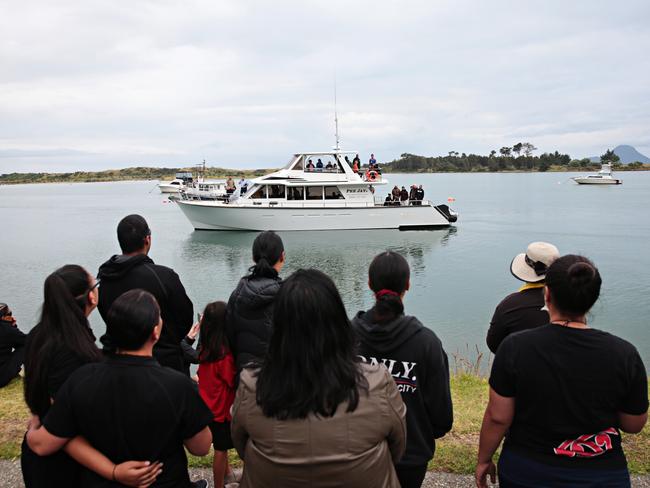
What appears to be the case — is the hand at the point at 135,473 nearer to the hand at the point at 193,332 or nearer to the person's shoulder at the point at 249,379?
the person's shoulder at the point at 249,379

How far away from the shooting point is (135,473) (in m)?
2.18

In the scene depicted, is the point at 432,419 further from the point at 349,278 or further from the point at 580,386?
the point at 349,278

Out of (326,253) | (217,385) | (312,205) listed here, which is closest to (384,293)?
(217,385)

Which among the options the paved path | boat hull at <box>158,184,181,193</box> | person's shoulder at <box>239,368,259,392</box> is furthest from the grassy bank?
boat hull at <box>158,184,181,193</box>

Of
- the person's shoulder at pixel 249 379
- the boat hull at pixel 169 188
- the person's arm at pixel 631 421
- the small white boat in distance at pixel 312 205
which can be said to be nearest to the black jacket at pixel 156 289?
the person's shoulder at pixel 249 379

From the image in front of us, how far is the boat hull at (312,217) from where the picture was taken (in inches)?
1005

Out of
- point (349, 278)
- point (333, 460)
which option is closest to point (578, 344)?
point (333, 460)

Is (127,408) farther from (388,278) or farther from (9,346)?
(9,346)

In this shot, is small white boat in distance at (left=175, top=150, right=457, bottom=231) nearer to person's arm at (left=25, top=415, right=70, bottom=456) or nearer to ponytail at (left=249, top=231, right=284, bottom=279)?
ponytail at (left=249, top=231, right=284, bottom=279)

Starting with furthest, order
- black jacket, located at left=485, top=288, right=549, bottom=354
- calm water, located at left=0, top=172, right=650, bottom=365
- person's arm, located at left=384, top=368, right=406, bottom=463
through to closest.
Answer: calm water, located at left=0, top=172, right=650, bottom=365 → black jacket, located at left=485, top=288, right=549, bottom=354 → person's arm, located at left=384, top=368, right=406, bottom=463

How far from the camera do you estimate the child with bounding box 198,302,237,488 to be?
3350 mm

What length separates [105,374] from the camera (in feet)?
6.91

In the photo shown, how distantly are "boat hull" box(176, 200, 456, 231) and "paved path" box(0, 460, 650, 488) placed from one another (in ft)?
71.2

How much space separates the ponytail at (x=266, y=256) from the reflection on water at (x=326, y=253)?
9594 mm
